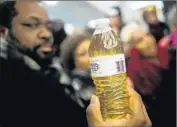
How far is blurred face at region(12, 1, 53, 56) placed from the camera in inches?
38.5

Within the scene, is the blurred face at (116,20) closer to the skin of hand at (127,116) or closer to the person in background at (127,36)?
the person in background at (127,36)

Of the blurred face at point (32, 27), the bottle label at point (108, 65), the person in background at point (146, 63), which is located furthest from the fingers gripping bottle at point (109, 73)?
the person in background at point (146, 63)

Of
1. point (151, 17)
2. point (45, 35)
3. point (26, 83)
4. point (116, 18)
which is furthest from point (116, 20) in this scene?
point (26, 83)

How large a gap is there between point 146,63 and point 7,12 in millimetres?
696

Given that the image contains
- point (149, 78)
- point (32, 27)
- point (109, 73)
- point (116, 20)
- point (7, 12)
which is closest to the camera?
point (109, 73)

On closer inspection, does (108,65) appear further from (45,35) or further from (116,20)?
(116,20)

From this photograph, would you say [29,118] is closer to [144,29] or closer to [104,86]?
[104,86]

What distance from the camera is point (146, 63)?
1.44 metres

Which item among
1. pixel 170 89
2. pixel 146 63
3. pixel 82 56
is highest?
pixel 82 56

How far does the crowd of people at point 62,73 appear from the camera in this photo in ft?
3.14

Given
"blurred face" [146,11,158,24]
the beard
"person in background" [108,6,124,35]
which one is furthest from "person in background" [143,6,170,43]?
the beard

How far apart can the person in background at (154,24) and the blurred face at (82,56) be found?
372 millimetres

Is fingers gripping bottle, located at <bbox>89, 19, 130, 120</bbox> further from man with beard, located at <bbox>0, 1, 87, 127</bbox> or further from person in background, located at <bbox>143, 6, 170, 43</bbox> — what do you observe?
person in background, located at <bbox>143, 6, 170, 43</bbox>

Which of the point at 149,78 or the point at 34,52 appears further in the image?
the point at 149,78
